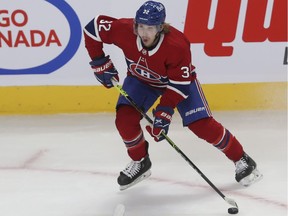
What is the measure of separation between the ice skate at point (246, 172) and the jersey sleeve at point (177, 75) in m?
0.52

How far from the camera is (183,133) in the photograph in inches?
155

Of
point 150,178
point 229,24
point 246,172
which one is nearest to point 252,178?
point 246,172

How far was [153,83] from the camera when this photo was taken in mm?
2898

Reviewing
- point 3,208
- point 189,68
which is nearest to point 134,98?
point 189,68

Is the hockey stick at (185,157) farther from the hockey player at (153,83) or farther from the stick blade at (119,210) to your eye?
the stick blade at (119,210)

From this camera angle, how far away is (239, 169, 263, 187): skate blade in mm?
2963

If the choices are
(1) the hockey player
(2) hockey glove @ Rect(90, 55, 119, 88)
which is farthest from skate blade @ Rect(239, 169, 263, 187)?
(2) hockey glove @ Rect(90, 55, 119, 88)

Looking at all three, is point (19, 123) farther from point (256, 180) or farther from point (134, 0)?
A: point (256, 180)

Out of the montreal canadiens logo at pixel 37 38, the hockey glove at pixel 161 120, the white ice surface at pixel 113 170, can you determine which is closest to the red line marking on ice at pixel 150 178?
the white ice surface at pixel 113 170

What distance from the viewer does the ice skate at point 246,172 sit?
117 inches

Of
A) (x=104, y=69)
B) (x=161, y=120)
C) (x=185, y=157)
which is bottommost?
(x=185, y=157)

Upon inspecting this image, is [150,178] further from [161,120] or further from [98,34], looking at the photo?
[98,34]

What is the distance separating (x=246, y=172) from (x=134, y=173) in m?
0.53

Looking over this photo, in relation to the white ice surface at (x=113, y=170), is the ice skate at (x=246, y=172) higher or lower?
higher
